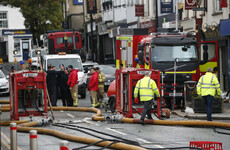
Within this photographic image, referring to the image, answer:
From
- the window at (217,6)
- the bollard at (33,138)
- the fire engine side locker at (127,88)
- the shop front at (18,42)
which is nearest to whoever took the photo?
the bollard at (33,138)

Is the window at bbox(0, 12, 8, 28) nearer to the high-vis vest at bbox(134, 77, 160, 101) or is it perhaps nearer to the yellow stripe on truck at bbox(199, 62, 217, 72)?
the yellow stripe on truck at bbox(199, 62, 217, 72)

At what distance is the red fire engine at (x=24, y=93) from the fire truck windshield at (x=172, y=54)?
5981mm

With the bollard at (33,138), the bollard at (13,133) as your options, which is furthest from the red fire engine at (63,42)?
the bollard at (33,138)

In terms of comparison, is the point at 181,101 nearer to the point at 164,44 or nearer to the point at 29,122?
the point at 164,44

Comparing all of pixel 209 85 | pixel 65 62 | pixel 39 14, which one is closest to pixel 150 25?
pixel 65 62

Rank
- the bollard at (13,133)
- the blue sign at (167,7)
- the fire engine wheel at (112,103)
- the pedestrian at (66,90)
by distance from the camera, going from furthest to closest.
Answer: the blue sign at (167,7) → the pedestrian at (66,90) → the fire engine wheel at (112,103) → the bollard at (13,133)

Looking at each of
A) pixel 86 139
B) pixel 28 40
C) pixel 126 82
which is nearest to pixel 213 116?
pixel 126 82

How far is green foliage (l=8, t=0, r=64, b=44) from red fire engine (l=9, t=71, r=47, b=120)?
139ft

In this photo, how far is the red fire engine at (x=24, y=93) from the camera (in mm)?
19203

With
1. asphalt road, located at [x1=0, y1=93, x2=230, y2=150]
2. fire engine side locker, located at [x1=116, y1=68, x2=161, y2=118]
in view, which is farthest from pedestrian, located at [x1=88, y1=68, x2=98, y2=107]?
asphalt road, located at [x1=0, y1=93, x2=230, y2=150]

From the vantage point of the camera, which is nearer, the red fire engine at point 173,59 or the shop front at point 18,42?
the red fire engine at point 173,59

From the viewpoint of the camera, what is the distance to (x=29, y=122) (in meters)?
17.9

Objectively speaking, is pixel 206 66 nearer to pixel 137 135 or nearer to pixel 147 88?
pixel 147 88

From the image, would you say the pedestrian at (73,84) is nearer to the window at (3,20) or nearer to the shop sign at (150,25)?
the shop sign at (150,25)
